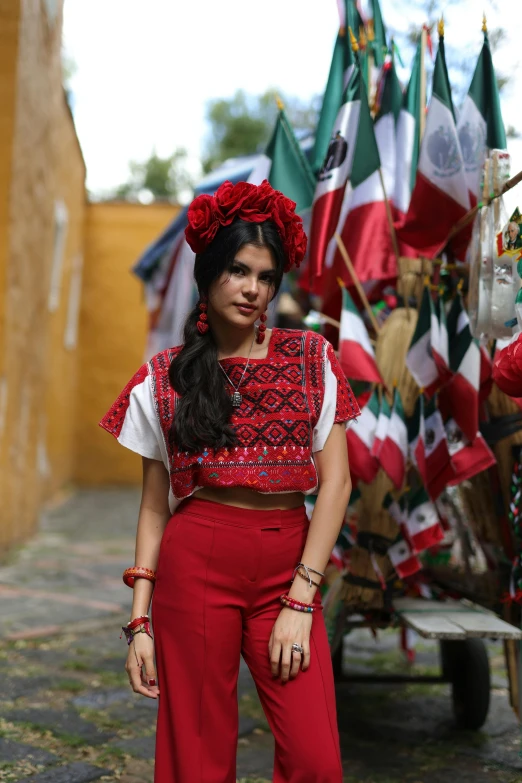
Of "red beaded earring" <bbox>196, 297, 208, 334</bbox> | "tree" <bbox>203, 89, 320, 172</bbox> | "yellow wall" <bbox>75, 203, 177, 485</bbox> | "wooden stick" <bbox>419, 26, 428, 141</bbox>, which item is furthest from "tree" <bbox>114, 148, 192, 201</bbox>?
"red beaded earring" <bbox>196, 297, 208, 334</bbox>

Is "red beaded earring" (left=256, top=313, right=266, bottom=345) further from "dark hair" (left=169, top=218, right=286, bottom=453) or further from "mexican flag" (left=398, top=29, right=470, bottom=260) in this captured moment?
"mexican flag" (left=398, top=29, right=470, bottom=260)

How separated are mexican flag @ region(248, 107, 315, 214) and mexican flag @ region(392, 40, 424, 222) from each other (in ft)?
1.23

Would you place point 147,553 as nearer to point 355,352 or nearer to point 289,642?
point 289,642

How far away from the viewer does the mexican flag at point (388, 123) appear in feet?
12.4

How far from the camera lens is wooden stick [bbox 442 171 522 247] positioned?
2680mm

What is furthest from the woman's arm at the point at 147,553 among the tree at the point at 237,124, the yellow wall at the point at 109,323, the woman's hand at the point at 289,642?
the tree at the point at 237,124

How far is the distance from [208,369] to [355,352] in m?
1.30

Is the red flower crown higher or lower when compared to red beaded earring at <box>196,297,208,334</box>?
higher

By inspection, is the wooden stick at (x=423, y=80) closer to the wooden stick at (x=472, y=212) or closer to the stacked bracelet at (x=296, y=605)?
the wooden stick at (x=472, y=212)

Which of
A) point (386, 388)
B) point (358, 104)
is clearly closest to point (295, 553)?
point (386, 388)

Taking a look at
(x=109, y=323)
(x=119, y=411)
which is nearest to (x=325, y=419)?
(x=119, y=411)

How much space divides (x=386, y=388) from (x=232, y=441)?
4.63 ft

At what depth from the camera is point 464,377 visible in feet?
10.4

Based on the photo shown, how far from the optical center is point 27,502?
7914mm
